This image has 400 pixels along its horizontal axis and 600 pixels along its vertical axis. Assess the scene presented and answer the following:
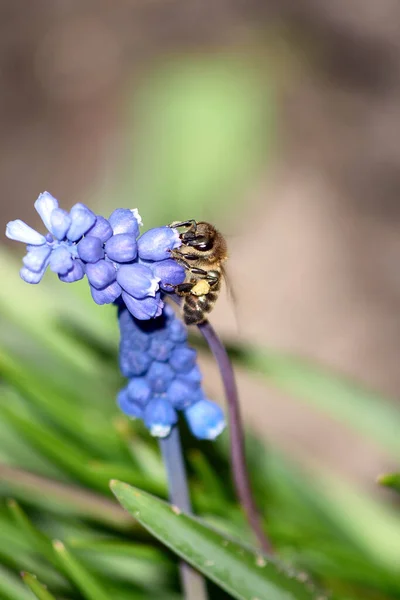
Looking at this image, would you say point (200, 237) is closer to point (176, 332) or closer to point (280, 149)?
point (176, 332)

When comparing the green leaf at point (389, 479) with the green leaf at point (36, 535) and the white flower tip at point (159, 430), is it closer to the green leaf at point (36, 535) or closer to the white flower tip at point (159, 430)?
the white flower tip at point (159, 430)

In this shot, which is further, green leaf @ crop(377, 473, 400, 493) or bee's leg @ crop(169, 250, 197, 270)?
green leaf @ crop(377, 473, 400, 493)

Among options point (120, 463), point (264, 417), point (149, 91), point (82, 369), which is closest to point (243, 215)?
point (149, 91)

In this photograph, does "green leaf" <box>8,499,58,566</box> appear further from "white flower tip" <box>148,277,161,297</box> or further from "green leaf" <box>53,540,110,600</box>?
"white flower tip" <box>148,277,161,297</box>

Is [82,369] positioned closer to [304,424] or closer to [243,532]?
[243,532]

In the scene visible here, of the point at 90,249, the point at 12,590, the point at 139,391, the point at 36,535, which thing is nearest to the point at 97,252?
the point at 90,249

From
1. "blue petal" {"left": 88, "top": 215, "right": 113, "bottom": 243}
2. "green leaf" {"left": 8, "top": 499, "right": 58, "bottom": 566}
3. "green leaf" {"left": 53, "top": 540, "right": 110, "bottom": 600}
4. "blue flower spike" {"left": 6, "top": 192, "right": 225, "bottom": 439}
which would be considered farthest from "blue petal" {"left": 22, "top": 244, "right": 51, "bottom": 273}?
"green leaf" {"left": 8, "top": 499, "right": 58, "bottom": 566}

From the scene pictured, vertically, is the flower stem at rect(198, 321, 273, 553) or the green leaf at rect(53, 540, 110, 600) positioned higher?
the flower stem at rect(198, 321, 273, 553)
